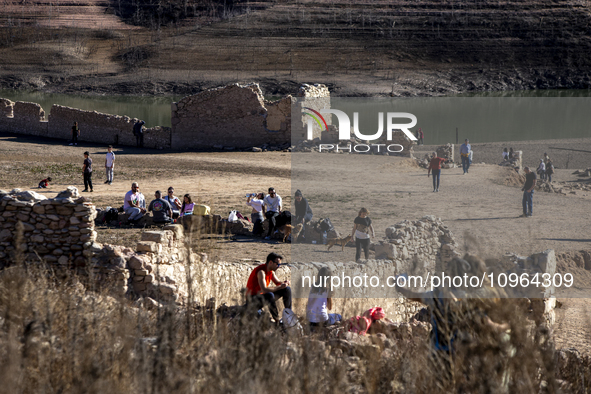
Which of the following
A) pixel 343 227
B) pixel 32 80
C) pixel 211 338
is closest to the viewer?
pixel 211 338

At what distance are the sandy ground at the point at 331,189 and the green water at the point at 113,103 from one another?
43.8ft

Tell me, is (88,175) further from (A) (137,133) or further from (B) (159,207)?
(A) (137,133)

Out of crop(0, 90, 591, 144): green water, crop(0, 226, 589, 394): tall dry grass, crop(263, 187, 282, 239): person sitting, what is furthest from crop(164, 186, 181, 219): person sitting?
crop(0, 90, 591, 144): green water

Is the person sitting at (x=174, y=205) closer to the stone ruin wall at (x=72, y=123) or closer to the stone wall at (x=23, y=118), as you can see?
the stone ruin wall at (x=72, y=123)

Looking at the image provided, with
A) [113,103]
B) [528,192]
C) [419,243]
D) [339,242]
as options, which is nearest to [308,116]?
[528,192]

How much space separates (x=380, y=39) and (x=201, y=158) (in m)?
48.6

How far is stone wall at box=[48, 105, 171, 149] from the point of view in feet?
84.6

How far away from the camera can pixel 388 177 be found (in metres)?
21.3

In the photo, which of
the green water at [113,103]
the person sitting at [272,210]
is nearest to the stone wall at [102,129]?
the green water at [113,103]

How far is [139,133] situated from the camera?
2552 cm

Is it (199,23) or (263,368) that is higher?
(199,23)

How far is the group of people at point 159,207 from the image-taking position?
1298 cm

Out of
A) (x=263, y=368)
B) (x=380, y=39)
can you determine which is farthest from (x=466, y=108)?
(x=263, y=368)

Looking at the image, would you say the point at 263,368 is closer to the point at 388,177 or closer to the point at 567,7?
the point at 388,177
